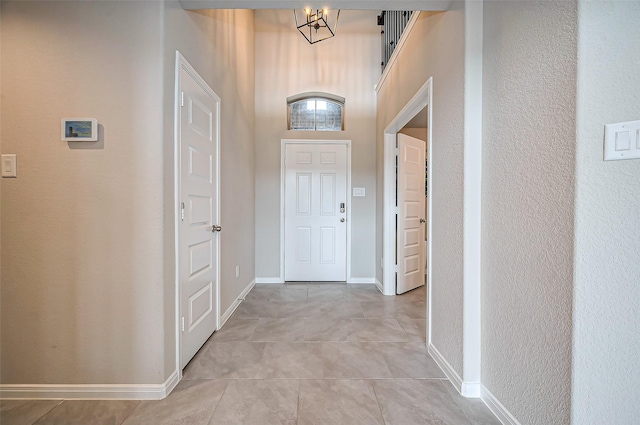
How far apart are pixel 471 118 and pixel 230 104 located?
7.18 ft

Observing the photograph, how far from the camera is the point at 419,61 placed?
7.39 feet

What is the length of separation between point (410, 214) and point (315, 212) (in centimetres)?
127

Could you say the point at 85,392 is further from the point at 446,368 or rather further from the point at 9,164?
the point at 446,368

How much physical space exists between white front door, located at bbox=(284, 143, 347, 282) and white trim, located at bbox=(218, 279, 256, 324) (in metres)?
0.55

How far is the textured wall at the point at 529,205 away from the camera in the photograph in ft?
3.48

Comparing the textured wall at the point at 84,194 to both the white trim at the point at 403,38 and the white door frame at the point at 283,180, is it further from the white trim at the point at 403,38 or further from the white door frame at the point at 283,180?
the white door frame at the point at 283,180

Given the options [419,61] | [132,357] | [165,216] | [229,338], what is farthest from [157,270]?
[419,61]

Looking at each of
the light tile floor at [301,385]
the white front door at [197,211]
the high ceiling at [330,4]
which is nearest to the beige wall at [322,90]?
the light tile floor at [301,385]

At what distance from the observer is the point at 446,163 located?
5.93ft

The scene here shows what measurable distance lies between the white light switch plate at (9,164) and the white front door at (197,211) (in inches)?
32.2

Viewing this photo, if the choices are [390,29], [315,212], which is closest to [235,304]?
[315,212]

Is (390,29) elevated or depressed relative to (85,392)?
elevated

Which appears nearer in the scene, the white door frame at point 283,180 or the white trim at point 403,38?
the white trim at point 403,38

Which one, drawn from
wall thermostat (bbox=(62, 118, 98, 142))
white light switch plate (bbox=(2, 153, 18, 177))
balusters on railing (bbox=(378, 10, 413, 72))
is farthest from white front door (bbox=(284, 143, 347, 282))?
white light switch plate (bbox=(2, 153, 18, 177))
